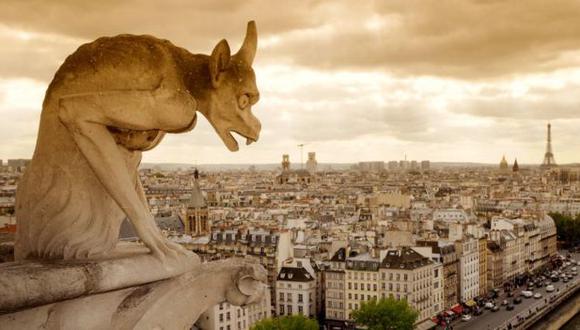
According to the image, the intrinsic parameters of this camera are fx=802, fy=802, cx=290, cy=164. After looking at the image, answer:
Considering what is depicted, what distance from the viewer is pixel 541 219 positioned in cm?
5897

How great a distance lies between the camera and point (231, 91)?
2.90 metres

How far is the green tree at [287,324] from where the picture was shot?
84.9 ft

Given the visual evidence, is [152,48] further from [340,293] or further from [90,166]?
[340,293]

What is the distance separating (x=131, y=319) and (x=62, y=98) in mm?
802

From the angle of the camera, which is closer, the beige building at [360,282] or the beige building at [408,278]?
the beige building at [408,278]

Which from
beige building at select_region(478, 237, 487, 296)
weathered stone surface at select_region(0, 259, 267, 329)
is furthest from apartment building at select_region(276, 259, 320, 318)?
weathered stone surface at select_region(0, 259, 267, 329)

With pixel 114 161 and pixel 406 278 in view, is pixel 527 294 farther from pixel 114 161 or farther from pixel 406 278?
pixel 114 161

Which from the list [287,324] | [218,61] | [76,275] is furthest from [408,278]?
[76,275]

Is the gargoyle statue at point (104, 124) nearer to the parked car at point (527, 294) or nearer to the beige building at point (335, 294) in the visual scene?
the beige building at point (335, 294)

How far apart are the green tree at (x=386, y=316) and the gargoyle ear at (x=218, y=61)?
26180 mm

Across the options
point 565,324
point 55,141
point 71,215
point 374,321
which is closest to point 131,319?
point 71,215

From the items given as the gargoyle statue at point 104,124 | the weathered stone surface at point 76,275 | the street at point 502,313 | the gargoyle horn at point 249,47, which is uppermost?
the gargoyle horn at point 249,47

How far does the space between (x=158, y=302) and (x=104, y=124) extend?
66 centimetres

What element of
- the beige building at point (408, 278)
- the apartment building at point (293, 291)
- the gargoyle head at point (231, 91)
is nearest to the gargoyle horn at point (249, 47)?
the gargoyle head at point (231, 91)
